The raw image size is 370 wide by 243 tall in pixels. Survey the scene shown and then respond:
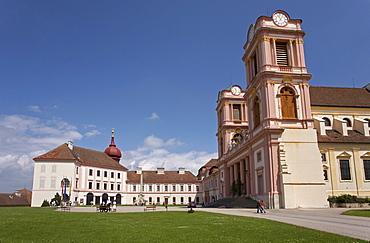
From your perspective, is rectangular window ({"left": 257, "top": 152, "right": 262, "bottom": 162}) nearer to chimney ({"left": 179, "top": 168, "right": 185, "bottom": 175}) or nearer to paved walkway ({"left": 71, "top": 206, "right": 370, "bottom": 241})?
paved walkway ({"left": 71, "top": 206, "right": 370, "bottom": 241})

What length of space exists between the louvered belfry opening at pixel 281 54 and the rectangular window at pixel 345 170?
12982 mm

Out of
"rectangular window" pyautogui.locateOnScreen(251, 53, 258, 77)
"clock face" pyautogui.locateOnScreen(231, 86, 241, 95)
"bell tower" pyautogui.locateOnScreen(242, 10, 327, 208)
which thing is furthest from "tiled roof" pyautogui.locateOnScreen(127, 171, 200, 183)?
"rectangular window" pyautogui.locateOnScreen(251, 53, 258, 77)

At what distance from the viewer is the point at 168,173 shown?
97188 millimetres

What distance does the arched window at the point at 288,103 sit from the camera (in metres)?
34.2

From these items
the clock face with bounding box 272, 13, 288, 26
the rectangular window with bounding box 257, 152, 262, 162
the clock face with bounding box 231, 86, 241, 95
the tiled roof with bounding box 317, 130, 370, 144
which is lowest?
the rectangular window with bounding box 257, 152, 262, 162

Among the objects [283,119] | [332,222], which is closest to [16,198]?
[283,119]

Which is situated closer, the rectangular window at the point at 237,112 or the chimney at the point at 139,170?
the rectangular window at the point at 237,112

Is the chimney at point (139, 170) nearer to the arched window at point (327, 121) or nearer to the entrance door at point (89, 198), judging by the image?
the entrance door at point (89, 198)

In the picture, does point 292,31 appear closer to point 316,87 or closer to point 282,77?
point 282,77

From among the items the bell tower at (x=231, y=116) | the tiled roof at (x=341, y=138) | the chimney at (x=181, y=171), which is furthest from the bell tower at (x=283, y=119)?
the chimney at (x=181, y=171)

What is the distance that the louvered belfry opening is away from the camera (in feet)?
118

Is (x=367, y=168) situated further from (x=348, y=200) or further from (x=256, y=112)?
(x=256, y=112)

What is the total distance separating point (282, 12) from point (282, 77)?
8210mm

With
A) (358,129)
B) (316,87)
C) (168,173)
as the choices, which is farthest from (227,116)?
(168,173)
